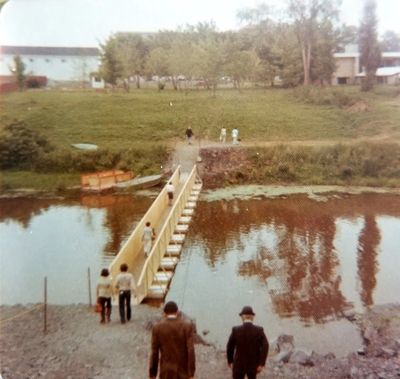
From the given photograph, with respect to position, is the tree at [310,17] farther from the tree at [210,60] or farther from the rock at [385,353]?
the rock at [385,353]

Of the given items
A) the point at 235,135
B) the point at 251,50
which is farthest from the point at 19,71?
the point at 235,135

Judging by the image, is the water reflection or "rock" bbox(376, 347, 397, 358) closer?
"rock" bbox(376, 347, 397, 358)

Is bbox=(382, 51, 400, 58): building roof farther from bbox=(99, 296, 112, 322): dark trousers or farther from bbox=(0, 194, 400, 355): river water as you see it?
bbox=(99, 296, 112, 322): dark trousers

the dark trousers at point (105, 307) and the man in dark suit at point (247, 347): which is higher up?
the man in dark suit at point (247, 347)

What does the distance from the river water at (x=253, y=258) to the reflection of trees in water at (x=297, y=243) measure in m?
0.02

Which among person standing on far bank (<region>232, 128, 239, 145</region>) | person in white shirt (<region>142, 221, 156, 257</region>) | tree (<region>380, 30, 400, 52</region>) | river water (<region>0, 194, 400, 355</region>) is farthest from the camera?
person standing on far bank (<region>232, 128, 239, 145</region>)

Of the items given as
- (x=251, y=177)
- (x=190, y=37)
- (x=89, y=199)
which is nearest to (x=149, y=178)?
(x=89, y=199)

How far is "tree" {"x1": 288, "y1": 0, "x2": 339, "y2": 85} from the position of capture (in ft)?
32.5

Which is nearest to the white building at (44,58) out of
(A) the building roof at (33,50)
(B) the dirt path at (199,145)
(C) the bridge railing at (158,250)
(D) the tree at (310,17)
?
(A) the building roof at (33,50)

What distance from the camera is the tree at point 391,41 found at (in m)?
7.57

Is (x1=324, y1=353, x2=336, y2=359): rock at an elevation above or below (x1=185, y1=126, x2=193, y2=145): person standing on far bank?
below

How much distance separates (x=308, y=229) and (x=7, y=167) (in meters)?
8.13

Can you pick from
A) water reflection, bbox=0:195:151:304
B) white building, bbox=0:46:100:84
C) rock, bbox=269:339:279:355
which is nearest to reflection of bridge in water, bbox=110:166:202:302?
water reflection, bbox=0:195:151:304

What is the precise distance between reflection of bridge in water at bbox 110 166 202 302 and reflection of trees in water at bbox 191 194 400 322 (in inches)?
24.1
